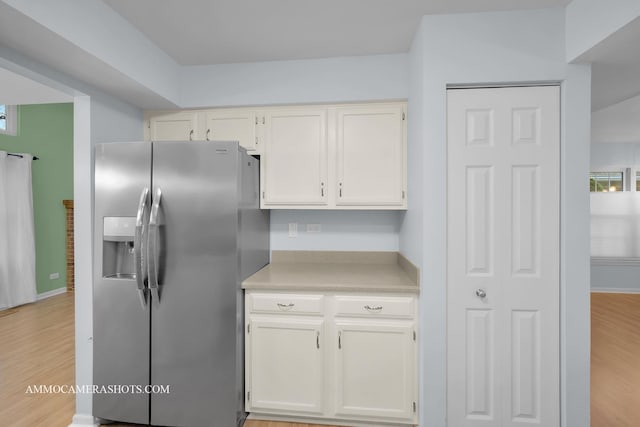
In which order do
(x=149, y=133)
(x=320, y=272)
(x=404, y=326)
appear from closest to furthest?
(x=404, y=326), (x=320, y=272), (x=149, y=133)

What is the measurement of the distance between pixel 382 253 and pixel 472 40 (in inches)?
64.7

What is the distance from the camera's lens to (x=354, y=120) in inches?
97.9

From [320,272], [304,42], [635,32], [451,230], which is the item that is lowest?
[320,272]

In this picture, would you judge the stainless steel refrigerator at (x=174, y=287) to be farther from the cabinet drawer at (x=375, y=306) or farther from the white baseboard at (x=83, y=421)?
the cabinet drawer at (x=375, y=306)

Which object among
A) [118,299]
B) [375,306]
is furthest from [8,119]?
[375,306]

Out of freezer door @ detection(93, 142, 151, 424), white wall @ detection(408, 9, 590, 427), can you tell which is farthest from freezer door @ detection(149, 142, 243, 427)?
white wall @ detection(408, 9, 590, 427)

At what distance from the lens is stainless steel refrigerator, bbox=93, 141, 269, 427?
2012mm

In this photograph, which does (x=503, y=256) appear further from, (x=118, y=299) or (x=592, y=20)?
(x=118, y=299)

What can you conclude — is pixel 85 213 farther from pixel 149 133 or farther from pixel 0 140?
pixel 0 140

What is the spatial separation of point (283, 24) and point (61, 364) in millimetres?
3301

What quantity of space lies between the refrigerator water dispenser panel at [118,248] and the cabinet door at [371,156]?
4.61 ft

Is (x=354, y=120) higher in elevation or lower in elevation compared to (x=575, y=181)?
higher

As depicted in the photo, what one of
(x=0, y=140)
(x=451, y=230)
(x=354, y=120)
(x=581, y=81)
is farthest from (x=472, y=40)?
(x=0, y=140)

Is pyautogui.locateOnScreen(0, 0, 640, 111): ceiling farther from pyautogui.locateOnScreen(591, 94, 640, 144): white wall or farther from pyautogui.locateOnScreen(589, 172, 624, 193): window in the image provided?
pyautogui.locateOnScreen(589, 172, 624, 193): window
